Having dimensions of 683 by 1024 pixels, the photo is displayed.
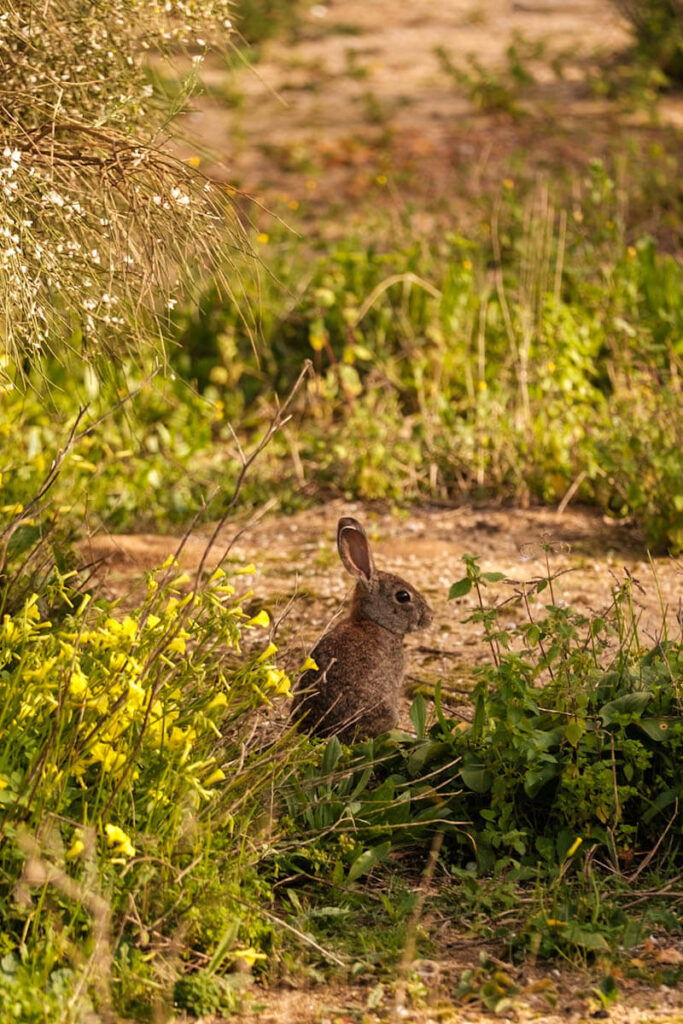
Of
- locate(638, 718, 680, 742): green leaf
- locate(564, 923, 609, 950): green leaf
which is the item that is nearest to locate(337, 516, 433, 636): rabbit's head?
locate(638, 718, 680, 742): green leaf

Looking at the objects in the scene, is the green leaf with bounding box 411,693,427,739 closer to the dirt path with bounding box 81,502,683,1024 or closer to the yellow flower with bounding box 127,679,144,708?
the dirt path with bounding box 81,502,683,1024

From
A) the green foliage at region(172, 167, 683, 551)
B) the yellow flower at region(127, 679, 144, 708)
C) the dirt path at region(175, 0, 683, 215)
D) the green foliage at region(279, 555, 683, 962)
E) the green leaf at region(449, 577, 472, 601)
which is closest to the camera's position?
the yellow flower at region(127, 679, 144, 708)

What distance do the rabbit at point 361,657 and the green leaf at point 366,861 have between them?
45 centimetres

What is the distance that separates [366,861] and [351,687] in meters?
0.75

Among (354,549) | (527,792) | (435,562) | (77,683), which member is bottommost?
(435,562)

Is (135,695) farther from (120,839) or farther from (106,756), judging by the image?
(120,839)

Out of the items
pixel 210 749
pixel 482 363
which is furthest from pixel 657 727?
pixel 482 363

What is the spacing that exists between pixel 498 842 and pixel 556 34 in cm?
1260

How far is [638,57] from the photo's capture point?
511 inches

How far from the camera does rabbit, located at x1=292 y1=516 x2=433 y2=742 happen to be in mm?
4465

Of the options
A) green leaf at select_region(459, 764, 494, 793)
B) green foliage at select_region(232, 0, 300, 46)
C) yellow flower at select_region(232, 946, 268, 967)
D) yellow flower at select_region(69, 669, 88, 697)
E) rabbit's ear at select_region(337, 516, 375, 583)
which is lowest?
green leaf at select_region(459, 764, 494, 793)

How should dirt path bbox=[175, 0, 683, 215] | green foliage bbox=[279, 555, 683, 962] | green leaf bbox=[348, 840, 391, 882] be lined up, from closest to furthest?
1. green leaf bbox=[348, 840, 391, 882]
2. green foliage bbox=[279, 555, 683, 962]
3. dirt path bbox=[175, 0, 683, 215]

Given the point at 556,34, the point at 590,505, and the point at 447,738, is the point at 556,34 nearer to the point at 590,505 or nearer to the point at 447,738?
the point at 590,505

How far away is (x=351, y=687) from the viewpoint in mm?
4469
